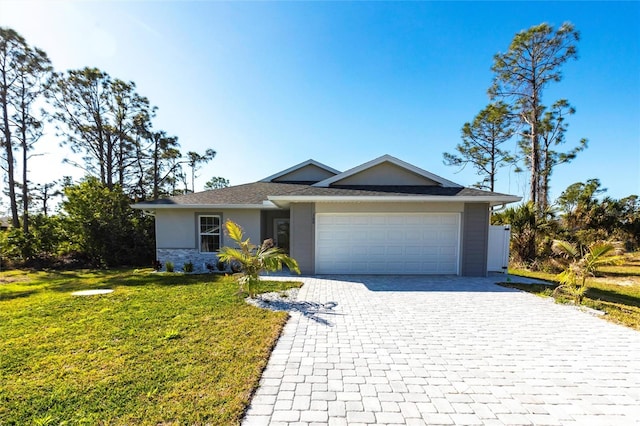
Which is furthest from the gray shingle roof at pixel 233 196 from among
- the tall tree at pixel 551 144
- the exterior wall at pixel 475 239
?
the tall tree at pixel 551 144

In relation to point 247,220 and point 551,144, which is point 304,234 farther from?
point 551,144

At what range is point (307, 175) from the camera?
14.6m

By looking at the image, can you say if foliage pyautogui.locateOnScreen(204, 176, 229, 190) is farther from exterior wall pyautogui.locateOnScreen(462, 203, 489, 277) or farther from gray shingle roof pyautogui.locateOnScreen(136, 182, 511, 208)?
exterior wall pyautogui.locateOnScreen(462, 203, 489, 277)

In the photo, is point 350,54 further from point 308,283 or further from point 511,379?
point 511,379

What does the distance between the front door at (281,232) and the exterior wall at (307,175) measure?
3.61 m

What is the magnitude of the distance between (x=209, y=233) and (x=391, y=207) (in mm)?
7775

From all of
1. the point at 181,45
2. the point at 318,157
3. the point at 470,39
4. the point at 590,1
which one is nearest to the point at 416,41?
the point at 470,39

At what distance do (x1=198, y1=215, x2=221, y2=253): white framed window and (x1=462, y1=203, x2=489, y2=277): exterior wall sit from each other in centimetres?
985

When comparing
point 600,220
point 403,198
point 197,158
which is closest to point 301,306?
point 403,198

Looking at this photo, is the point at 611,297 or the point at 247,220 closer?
the point at 611,297

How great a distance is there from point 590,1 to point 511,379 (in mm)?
12805

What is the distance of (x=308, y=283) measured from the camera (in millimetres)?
8172

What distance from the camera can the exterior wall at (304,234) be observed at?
927cm

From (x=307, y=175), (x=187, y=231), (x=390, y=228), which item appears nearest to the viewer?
(x=390, y=228)
